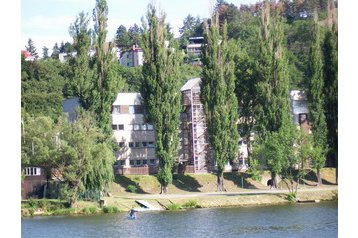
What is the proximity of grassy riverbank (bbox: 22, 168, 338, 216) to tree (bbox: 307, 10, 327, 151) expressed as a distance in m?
1.65

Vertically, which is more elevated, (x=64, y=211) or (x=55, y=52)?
(x=55, y=52)

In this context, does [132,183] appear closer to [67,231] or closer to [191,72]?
[67,231]

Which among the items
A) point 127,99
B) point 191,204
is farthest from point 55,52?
point 191,204

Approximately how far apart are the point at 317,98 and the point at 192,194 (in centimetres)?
619

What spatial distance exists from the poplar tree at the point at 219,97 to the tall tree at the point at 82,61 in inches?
196

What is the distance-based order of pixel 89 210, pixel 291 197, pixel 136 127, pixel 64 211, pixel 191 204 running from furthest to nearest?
pixel 136 127, pixel 291 197, pixel 191 204, pixel 89 210, pixel 64 211

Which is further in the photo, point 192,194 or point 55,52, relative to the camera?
point 55,52

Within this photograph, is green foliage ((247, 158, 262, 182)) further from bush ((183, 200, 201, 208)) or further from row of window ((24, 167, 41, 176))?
row of window ((24, 167, 41, 176))

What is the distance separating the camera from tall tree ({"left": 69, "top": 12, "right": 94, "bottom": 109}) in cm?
3369

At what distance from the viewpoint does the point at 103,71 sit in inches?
1351

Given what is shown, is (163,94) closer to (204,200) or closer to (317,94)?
(204,200)

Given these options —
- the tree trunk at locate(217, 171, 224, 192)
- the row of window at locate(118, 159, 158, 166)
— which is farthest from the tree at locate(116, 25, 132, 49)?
the tree trunk at locate(217, 171, 224, 192)

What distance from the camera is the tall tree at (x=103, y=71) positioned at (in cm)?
3412

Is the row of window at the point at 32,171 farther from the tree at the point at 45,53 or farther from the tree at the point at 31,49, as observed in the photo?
the tree at the point at 45,53
